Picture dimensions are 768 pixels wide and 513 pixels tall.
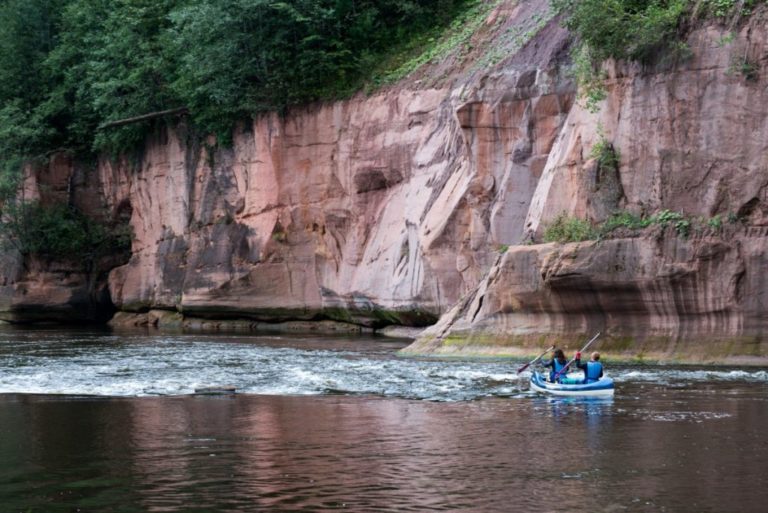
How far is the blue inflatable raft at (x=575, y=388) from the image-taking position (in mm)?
22219

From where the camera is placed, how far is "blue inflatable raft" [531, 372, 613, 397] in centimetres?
2222

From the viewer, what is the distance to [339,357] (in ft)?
106

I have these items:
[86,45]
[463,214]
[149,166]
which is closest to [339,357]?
[463,214]

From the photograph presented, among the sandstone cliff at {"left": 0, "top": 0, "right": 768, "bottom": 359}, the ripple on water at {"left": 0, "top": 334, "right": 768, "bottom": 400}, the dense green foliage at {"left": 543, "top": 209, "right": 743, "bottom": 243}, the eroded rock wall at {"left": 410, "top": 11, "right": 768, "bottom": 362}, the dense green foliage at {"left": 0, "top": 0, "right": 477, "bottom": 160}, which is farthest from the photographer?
the dense green foliage at {"left": 0, "top": 0, "right": 477, "bottom": 160}

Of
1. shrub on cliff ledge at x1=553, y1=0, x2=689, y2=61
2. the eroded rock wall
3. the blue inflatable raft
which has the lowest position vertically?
the blue inflatable raft

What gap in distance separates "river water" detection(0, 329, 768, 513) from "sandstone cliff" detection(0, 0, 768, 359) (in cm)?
239

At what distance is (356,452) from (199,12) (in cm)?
3445

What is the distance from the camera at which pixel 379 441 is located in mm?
17375

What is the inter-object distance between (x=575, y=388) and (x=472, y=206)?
15678 millimetres

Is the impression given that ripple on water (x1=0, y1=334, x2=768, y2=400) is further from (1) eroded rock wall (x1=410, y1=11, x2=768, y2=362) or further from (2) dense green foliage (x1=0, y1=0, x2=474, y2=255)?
(2) dense green foliage (x1=0, y1=0, x2=474, y2=255)

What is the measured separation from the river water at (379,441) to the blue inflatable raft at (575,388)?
0.31 meters

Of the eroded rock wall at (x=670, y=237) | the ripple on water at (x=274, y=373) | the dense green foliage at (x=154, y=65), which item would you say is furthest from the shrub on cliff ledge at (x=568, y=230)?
the dense green foliage at (x=154, y=65)

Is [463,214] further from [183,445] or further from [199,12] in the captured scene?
[183,445]

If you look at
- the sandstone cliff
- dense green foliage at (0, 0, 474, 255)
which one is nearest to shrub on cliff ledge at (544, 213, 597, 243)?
the sandstone cliff
